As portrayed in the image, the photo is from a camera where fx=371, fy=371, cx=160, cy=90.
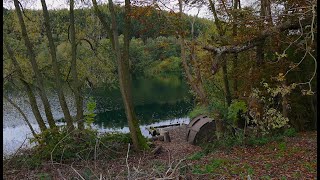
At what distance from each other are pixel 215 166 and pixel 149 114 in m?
21.5

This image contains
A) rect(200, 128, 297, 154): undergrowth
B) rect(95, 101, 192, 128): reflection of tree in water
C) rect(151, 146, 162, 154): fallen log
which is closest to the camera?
rect(200, 128, 297, 154): undergrowth

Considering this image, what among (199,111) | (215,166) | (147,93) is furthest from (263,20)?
(147,93)

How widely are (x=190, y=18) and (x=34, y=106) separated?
276 inches

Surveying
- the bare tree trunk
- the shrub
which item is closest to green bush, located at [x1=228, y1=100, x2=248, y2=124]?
the shrub

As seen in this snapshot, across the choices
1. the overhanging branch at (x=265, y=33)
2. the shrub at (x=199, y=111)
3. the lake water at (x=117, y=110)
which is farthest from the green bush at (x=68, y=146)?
the lake water at (x=117, y=110)

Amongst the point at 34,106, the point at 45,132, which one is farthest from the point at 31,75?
the point at 45,132

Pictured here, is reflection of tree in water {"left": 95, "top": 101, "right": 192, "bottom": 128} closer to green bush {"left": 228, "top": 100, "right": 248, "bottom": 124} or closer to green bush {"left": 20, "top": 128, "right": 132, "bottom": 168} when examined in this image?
green bush {"left": 228, "top": 100, "right": 248, "bottom": 124}

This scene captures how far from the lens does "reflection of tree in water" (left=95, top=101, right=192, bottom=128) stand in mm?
27406

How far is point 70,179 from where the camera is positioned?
820 centimetres

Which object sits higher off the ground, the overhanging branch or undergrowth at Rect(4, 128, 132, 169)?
the overhanging branch

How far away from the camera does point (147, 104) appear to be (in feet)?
117

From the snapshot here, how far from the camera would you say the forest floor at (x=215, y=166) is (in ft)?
26.1

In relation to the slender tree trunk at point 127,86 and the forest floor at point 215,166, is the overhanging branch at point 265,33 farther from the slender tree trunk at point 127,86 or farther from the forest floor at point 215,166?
the slender tree trunk at point 127,86

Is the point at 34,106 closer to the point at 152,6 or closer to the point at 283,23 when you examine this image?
the point at 152,6
